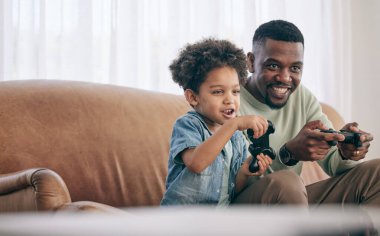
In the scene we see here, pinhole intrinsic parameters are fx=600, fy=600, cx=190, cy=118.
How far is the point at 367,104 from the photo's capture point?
10.7 ft

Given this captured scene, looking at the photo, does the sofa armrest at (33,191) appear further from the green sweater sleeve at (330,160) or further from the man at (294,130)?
the green sweater sleeve at (330,160)

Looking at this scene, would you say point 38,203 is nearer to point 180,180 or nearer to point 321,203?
point 180,180

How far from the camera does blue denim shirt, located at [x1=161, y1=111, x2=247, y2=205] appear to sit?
1.32 meters

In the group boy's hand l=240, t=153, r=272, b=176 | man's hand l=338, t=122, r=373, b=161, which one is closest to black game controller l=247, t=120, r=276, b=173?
boy's hand l=240, t=153, r=272, b=176

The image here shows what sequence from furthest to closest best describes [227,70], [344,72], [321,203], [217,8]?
[344,72], [217,8], [321,203], [227,70]

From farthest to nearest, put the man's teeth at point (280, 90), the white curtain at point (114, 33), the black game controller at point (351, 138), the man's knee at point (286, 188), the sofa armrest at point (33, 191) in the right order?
the white curtain at point (114, 33) → the man's teeth at point (280, 90) → the black game controller at point (351, 138) → the man's knee at point (286, 188) → the sofa armrest at point (33, 191)

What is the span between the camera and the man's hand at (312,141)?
1452 mm

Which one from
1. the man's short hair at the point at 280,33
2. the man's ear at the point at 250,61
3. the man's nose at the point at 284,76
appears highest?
the man's short hair at the point at 280,33

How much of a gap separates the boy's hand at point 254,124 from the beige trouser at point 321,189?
10 cm

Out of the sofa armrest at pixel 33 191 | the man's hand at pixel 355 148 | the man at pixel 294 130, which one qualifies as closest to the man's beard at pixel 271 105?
the man at pixel 294 130

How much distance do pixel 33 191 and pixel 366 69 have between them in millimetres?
2493

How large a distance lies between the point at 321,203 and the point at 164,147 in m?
0.55

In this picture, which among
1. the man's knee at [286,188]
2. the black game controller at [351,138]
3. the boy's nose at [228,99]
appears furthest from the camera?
the black game controller at [351,138]

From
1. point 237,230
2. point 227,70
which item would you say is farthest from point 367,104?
point 237,230
